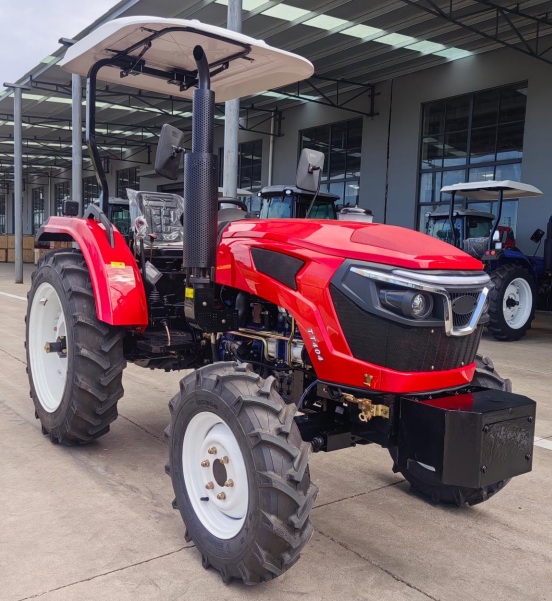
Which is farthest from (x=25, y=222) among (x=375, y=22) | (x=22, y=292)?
(x=375, y=22)

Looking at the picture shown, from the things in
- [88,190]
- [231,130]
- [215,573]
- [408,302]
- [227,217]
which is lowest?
[215,573]

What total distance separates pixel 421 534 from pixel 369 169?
47.6 ft

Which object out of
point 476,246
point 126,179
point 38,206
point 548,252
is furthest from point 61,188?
point 548,252

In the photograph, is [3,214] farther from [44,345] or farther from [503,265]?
[44,345]

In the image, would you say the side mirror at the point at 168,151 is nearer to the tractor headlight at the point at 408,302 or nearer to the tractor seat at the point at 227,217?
the tractor seat at the point at 227,217

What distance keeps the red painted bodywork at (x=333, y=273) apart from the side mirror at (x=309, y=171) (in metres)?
0.30

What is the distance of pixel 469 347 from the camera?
241 centimetres

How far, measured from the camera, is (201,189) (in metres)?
2.46

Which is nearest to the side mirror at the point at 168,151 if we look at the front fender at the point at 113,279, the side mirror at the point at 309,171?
the side mirror at the point at 309,171

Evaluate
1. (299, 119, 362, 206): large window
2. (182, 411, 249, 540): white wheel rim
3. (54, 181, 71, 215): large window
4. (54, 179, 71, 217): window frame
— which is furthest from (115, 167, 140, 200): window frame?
(182, 411, 249, 540): white wheel rim

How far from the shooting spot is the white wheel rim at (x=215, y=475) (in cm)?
220

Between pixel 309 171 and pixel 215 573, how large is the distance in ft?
5.62

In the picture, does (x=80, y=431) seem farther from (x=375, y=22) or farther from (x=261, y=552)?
(x=375, y=22)

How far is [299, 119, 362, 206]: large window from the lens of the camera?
1691 centimetres
